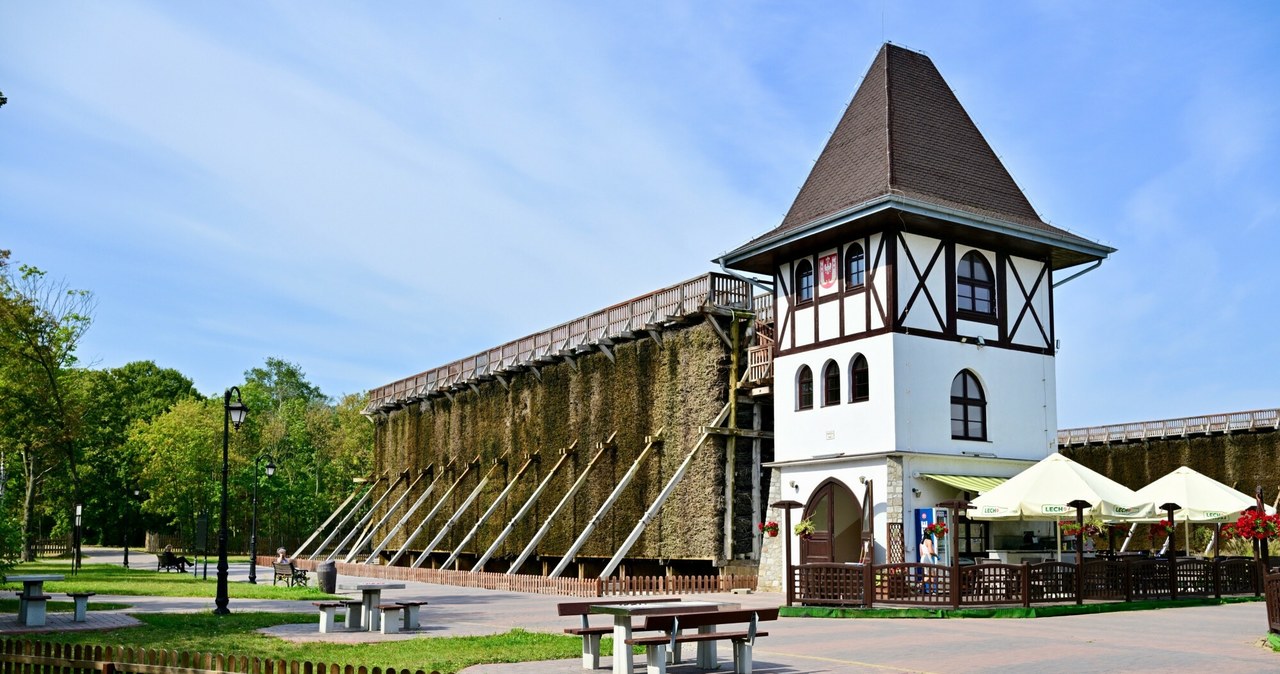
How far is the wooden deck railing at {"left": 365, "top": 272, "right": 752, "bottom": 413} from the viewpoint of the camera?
Result: 32688mm

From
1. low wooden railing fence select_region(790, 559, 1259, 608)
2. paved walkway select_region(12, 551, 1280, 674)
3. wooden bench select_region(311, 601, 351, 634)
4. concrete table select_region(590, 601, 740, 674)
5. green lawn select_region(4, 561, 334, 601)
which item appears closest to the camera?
concrete table select_region(590, 601, 740, 674)

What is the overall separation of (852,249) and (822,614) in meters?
10.5

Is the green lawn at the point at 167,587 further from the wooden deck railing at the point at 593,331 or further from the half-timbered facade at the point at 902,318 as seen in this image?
the half-timbered facade at the point at 902,318

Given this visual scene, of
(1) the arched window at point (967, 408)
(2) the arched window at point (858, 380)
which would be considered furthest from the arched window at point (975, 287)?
(2) the arched window at point (858, 380)

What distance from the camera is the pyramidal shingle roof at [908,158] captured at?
27.8m

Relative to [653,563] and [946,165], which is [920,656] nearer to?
[946,165]

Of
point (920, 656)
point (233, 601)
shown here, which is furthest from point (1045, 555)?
point (233, 601)

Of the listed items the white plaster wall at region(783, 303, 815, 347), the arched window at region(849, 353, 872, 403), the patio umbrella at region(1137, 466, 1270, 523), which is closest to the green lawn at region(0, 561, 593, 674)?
the arched window at region(849, 353, 872, 403)

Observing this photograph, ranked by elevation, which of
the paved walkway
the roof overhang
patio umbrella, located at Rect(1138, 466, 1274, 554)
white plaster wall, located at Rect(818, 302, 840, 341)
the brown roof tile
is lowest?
the paved walkway

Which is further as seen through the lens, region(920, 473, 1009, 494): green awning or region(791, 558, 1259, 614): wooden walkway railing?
region(920, 473, 1009, 494): green awning

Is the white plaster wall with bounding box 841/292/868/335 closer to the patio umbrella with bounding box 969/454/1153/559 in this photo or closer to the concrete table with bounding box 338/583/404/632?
the patio umbrella with bounding box 969/454/1153/559

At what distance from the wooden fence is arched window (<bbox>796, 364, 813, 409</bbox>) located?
20.2 meters

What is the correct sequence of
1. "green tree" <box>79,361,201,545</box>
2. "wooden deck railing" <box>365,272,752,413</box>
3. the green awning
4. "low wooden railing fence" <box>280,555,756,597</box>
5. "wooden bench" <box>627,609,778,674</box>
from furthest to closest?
"green tree" <box>79,361,201,545</box>, "wooden deck railing" <box>365,272,752,413</box>, "low wooden railing fence" <box>280,555,756,597</box>, the green awning, "wooden bench" <box>627,609,778,674</box>

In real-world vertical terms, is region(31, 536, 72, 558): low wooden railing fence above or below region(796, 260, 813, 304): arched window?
below
